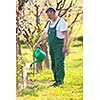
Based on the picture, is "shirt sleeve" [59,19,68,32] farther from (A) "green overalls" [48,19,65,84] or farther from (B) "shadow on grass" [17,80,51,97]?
(B) "shadow on grass" [17,80,51,97]

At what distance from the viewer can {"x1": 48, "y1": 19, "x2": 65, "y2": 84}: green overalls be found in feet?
5.37

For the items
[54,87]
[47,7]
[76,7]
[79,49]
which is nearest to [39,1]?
[47,7]

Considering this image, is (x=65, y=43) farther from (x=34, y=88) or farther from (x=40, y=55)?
(x=34, y=88)

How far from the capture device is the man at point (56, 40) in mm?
1636

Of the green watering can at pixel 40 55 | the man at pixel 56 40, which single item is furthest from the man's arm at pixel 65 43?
the green watering can at pixel 40 55

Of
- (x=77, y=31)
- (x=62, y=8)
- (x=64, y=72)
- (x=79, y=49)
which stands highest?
(x=62, y=8)

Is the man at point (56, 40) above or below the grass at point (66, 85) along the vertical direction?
above

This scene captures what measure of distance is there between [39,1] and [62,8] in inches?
5.6

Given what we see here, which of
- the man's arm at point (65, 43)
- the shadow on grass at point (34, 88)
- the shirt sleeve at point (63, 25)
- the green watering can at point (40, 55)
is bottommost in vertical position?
the shadow on grass at point (34, 88)

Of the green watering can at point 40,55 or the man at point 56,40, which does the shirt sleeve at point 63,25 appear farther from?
the green watering can at point 40,55

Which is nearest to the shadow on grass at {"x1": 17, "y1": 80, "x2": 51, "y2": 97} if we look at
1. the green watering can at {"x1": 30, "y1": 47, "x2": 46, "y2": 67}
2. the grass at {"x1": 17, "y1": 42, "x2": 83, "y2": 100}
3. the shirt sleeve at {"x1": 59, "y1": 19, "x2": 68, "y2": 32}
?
the grass at {"x1": 17, "y1": 42, "x2": 83, "y2": 100}

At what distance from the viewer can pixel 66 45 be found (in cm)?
163
